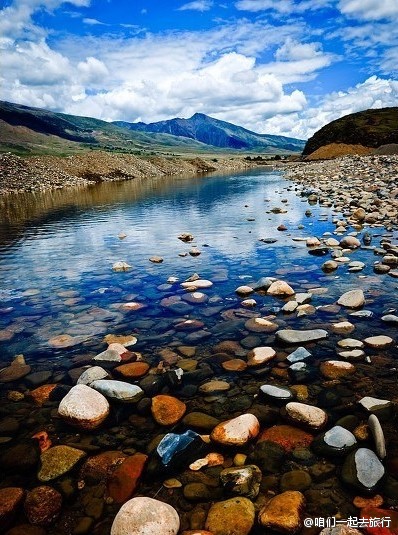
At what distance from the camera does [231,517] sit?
10.5ft

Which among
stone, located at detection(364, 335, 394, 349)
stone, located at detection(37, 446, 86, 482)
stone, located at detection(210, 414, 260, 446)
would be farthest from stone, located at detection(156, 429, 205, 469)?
stone, located at detection(364, 335, 394, 349)

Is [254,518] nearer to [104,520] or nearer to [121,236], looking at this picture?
[104,520]

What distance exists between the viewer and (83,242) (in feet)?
53.9

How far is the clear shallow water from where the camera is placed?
709cm

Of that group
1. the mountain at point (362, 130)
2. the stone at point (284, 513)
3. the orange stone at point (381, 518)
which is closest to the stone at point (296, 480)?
the stone at point (284, 513)

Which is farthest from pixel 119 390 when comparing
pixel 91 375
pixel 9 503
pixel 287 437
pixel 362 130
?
pixel 362 130

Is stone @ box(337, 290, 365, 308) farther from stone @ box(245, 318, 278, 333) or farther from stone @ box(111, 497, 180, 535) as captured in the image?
stone @ box(111, 497, 180, 535)

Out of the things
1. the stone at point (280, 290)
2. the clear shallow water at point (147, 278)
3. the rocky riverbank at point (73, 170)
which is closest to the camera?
the clear shallow water at point (147, 278)

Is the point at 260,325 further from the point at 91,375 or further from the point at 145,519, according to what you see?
the point at 145,519

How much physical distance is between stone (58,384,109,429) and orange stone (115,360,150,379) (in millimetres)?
789

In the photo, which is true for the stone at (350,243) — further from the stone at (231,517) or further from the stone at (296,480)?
the stone at (231,517)

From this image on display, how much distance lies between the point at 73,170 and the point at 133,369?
68955 millimetres

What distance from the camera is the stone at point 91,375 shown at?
207 inches

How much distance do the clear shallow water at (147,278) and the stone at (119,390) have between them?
142 cm
